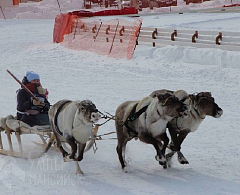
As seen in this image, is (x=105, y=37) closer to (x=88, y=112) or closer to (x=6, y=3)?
(x=88, y=112)

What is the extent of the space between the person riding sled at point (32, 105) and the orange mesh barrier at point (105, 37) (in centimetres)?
1047

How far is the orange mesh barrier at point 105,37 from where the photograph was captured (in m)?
20.1

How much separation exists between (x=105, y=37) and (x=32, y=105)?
13.5 m

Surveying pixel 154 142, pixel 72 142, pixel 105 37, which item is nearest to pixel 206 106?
pixel 154 142

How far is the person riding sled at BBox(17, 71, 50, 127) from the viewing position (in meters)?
8.70

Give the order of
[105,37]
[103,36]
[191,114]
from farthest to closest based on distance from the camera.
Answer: [103,36] < [105,37] < [191,114]

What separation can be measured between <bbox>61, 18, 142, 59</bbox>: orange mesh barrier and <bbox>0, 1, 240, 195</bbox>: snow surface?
1.63 feet

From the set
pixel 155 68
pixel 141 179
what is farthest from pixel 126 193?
pixel 155 68

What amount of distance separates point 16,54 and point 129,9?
1754 centimetres

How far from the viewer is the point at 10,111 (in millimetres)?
12367

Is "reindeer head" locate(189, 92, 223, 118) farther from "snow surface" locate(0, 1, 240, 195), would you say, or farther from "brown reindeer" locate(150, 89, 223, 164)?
"snow surface" locate(0, 1, 240, 195)

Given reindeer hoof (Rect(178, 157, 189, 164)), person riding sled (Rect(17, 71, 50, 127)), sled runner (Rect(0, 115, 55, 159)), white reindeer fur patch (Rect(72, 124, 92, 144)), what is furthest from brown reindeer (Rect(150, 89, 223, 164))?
person riding sled (Rect(17, 71, 50, 127))

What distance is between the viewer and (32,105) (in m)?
8.77

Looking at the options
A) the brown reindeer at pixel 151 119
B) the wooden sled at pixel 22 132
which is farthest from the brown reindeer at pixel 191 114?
the wooden sled at pixel 22 132
